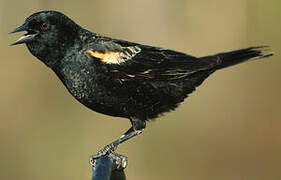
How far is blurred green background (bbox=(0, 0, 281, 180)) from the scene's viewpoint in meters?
7.26

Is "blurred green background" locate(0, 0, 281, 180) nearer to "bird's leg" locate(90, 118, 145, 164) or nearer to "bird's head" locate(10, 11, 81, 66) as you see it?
"bird's leg" locate(90, 118, 145, 164)

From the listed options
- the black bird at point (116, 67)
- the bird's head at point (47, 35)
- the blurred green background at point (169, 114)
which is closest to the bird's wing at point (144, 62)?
the black bird at point (116, 67)

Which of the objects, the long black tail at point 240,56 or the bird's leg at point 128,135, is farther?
Result: the long black tail at point 240,56

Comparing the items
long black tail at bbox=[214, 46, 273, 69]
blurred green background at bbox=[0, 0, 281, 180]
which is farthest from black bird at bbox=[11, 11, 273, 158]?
blurred green background at bbox=[0, 0, 281, 180]

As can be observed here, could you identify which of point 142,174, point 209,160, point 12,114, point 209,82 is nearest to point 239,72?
point 209,82

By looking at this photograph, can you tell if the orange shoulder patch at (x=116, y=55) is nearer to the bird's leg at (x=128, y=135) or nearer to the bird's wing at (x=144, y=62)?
the bird's wing at (x=144, y=62)

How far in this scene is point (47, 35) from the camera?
13.6ft

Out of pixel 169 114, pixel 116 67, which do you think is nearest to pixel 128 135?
pixel 116 67

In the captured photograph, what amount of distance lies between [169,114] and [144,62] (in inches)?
152

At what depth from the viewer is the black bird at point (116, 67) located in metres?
4.09

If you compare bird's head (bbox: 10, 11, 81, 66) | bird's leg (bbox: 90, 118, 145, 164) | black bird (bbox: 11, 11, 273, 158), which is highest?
bird's head (bbox: 10, 11, 81, 66)

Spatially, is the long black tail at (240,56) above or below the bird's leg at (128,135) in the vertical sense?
above

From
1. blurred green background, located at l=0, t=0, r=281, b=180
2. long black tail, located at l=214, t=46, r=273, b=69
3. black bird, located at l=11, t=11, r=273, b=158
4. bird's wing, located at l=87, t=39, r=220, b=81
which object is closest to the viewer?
black bird, located at l=11, t=11, r=273, b=158
